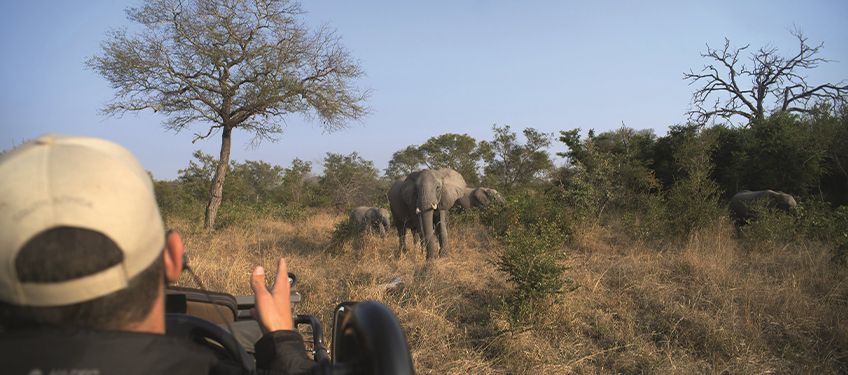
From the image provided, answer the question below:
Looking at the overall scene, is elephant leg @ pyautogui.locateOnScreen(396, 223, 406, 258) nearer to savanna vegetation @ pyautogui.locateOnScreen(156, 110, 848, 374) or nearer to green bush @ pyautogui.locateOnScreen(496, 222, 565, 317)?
savanna vegetation @ pyautogui.locateOnScreen(156, 110, 848, 374)

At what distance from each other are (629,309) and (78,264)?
516 cm

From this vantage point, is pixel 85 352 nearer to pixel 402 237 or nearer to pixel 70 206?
pixel 70 206

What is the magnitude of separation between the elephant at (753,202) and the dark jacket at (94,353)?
36.5ft

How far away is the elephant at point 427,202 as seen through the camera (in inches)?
379

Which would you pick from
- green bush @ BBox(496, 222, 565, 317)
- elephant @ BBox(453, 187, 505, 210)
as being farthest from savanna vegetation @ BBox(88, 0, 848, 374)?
elephant @ BBox(453, 187, 505, 210)

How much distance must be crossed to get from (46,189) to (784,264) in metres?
7.61

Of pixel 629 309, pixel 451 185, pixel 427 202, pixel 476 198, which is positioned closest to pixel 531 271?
pixel 629 309

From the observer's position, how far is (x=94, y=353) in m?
0.86

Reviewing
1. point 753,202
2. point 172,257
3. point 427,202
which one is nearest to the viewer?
point 172,257

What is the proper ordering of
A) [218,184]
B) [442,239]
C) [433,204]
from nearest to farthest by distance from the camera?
1. [442,239]
2. [433,204]
3. [218,184]

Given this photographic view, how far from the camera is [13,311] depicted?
34.7 inches

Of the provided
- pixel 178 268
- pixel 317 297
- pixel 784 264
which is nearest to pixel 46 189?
pixel 178 268

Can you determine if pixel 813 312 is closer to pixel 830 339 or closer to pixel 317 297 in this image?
A: pixel 830 339


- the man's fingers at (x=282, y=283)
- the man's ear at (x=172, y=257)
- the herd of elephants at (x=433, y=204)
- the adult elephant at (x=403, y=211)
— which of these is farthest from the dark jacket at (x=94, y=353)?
the adult elephant at (x=403, y=211)
